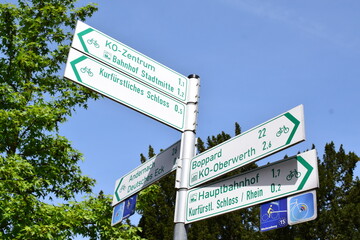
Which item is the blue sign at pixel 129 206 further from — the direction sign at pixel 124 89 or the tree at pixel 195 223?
the tree at pixel 195 223

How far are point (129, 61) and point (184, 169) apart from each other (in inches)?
49.7

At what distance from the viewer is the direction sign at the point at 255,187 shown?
122 inches

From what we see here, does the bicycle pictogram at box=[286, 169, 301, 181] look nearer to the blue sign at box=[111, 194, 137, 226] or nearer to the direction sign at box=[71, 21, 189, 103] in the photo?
the direction sign at box=[71, 21, 189, 103]

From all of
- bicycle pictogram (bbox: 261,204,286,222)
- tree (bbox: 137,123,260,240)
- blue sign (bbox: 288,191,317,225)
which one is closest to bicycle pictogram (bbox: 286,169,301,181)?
blue sign (bbox: 288,191,317,225)

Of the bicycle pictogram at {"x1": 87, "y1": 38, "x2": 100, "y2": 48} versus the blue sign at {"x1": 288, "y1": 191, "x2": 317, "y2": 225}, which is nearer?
the blue sign at {"x1": 288, "y1": 191, "x2": 317, "y2": 225}

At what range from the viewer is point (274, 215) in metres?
3.19

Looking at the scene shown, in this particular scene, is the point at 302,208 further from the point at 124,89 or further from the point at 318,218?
the point at 318,218

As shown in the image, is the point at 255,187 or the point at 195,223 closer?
the point at 255,187

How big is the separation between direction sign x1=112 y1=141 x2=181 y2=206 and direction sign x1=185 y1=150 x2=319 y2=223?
42 centimetres

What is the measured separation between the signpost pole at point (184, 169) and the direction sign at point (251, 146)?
7 cm

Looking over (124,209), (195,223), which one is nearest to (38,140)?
(124,209)

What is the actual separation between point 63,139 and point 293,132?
766 centimetres

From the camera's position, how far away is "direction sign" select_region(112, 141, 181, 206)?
412 centimetres

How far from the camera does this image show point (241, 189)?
138 inches
